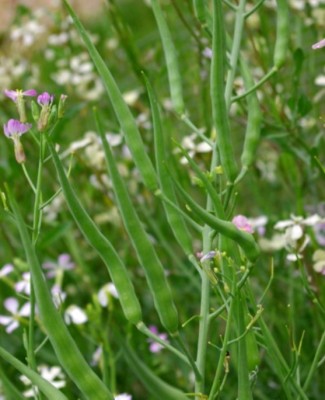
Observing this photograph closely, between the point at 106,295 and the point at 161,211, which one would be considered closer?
the point at 106,295

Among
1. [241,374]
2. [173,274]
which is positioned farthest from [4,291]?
[241,374]

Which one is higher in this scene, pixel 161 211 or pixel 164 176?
pixel 164 176

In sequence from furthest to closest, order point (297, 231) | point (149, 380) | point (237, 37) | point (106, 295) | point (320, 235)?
point (320, 235), point (106, 295), point (297, 231), point (237, 37), point (149, 380)

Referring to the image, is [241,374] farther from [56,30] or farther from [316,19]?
[56,30]

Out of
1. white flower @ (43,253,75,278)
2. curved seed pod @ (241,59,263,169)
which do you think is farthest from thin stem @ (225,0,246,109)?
white flower @ (43,253,75,278)

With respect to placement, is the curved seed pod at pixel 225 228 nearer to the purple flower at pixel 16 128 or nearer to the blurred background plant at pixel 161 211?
the purple flower at pixel 16 128

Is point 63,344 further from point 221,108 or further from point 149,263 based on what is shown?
point 221,108

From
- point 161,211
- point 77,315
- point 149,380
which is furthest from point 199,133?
point 161,211

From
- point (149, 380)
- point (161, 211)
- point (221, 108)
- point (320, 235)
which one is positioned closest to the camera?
point (149, 380)
